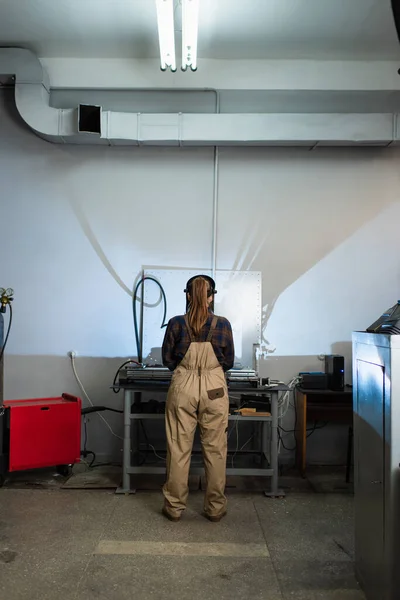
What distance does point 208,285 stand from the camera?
126 inches

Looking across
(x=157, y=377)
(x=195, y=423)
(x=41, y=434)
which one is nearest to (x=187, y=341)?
(x=195, y=423)

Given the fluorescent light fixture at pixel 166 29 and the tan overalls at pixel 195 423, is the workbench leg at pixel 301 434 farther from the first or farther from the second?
the fluorescent light fixture at pixel 166 29

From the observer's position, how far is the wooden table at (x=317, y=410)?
4000mm

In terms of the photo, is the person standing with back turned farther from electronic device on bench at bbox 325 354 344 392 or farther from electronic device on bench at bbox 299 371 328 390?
electronic device on bench at bbox 325 354 344 392

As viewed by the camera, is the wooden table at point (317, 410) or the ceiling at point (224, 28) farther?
the wooden table at point (317, 410)

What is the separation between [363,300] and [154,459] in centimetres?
237

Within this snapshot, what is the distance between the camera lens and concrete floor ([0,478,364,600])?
2312 mm

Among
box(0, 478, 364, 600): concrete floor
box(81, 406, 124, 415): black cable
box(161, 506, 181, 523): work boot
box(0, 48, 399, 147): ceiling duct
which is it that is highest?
box(0, 48, 399, 147): ceiling duct

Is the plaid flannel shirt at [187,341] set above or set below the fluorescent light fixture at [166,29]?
below

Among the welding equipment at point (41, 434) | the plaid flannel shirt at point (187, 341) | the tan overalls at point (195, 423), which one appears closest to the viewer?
the tan overalls at point (195, 423)

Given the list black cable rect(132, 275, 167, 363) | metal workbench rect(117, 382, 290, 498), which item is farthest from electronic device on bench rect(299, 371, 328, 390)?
black cable rect(132, 275, 167, 363)

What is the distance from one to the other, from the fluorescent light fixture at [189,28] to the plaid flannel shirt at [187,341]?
1.84 metres

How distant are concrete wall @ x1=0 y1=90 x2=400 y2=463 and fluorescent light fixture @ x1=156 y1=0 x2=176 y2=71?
1017 millimetres

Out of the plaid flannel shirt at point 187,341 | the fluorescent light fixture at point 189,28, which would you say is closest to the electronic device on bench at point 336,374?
the plaid flannel shirt at point 187,341
